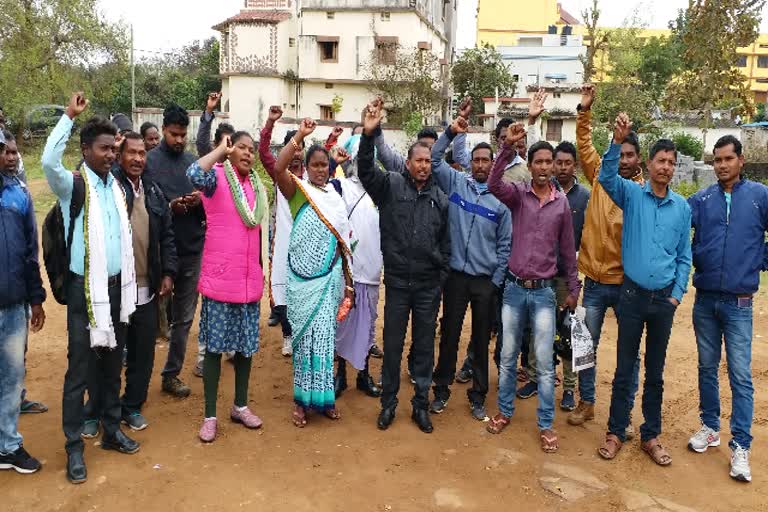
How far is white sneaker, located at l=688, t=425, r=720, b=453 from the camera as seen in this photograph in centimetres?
445

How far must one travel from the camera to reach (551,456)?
435cm

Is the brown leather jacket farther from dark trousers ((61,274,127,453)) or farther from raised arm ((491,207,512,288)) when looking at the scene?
dark trousers ((61,274,127,453))

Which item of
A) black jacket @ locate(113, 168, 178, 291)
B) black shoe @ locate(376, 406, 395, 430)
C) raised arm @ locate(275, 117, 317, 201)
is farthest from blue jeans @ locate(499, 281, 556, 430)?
black jacket @ locate(113, 168, 178, 291)

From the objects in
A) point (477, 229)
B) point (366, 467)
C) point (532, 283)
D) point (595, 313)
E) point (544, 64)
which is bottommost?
point (366, 467)

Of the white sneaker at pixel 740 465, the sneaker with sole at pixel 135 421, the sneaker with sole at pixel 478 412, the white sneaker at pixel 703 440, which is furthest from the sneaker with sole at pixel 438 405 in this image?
the sneaker with sole at pixel 135 421

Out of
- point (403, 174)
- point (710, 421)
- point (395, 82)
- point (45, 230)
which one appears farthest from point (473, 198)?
point (395, 82)

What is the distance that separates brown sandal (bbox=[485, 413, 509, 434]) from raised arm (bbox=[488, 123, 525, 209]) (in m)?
1.55

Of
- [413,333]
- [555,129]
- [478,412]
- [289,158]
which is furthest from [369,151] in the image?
[555,129]

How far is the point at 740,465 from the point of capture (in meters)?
4.09

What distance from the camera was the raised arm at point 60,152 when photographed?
3.39 meters

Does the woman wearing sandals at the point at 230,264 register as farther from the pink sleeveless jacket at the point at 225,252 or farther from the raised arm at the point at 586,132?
the raised arm at the point at 586,132

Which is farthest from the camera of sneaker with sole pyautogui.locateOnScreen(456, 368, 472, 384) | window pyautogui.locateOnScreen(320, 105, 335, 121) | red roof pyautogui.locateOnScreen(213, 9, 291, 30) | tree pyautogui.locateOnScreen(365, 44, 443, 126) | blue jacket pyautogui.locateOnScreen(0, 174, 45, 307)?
window pyautogui.locateOnScreen(320, 105, 335, 121)

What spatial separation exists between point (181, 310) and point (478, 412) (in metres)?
2.48

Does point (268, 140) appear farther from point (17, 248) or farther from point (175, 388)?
point (175, 388)
